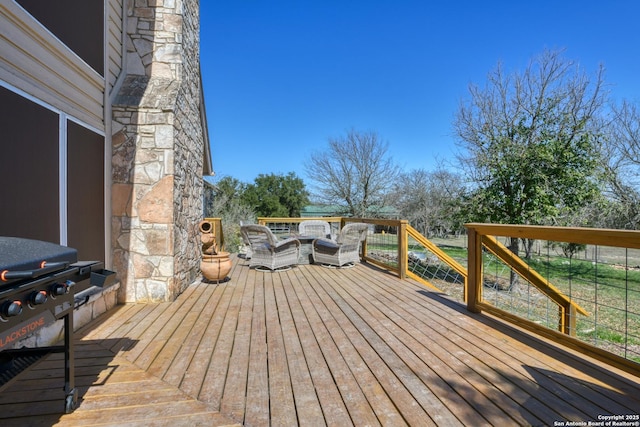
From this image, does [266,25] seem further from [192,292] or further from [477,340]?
[477,340]

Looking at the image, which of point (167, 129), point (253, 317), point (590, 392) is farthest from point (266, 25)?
point (590, 392)

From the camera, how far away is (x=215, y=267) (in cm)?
497

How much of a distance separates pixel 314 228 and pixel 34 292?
6974mm

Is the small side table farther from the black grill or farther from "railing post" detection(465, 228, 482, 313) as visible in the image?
the black grill

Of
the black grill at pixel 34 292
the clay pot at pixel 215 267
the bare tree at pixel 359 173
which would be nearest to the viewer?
the black grill at pixel 34 292

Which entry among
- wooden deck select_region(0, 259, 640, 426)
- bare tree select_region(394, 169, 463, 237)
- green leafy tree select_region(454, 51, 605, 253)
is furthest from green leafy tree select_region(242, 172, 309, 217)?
wooden deck select_region(0, 259, 640, 426)

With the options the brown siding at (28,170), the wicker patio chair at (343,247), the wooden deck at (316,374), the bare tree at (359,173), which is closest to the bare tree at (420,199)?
the bare tree at (359,173)

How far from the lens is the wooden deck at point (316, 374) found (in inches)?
72.0

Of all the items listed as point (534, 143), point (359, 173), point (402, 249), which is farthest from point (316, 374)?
point (359, 173)

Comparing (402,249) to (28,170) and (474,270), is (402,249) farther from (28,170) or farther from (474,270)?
(28,170)

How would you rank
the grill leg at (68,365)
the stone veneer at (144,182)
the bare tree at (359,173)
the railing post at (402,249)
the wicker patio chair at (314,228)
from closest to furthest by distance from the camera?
the grill leg at (68,365), the stone veneer at (144,182), the railing post at (402,249), the wicker patio chair at (314,228), the bare tree at (359,173)

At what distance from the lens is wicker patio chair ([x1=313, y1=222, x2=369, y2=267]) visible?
6316 mm

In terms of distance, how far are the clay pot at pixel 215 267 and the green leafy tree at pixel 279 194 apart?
56.1ft

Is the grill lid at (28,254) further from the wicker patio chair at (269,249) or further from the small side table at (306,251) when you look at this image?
the small side table at (306,251)
